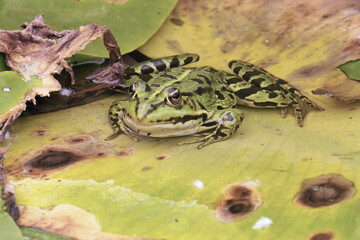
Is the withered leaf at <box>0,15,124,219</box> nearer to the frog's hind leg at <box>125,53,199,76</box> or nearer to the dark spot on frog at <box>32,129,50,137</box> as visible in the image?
the dark spot on frog at <box>32,129,50,137</box>

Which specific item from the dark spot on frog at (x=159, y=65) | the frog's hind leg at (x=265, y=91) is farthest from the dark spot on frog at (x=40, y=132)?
the frog's hind leg at (x=265, y=91)

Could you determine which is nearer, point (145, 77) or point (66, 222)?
point (66, 222)

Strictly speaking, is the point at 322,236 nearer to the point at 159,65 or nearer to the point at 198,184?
A: the point at 198,184

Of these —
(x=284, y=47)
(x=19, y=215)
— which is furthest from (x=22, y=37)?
(x=284, y=47)

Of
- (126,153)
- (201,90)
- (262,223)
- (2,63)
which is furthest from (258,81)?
(2,63)

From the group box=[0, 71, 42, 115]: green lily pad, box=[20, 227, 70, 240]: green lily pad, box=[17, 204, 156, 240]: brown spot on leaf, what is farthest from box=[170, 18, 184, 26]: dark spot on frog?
box=[20, 227, 70, 240]: green lily pad

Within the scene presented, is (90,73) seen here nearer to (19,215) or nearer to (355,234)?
(19,215)

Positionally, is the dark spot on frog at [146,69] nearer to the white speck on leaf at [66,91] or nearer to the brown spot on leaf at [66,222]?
the white speck on leaf at [66,91]
